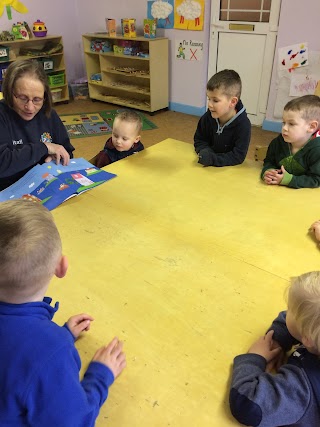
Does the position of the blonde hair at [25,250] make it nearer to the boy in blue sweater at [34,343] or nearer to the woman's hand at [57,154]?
the boy in blue sweater at [34,343]

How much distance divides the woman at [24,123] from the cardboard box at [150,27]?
314cm

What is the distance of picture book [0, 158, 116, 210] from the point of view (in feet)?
4.68

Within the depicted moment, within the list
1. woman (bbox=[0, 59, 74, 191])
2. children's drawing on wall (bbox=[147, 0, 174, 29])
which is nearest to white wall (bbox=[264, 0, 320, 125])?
children's drawing on wall (bbox=[147, 0, 174, 29])

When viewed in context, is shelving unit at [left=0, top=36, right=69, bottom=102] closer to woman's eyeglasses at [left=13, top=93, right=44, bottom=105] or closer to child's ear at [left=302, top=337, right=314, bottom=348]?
woman's eyeglasses at [left=13, top=93, right=44, bottom=105]

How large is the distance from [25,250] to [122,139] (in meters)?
1.32

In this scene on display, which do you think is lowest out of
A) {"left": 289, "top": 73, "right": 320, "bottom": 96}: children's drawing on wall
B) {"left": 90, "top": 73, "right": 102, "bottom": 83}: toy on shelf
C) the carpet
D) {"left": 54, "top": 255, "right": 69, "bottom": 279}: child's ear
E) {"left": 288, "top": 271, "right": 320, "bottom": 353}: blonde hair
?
the carpet

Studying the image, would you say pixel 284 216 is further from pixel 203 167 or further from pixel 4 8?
pixel 4 8

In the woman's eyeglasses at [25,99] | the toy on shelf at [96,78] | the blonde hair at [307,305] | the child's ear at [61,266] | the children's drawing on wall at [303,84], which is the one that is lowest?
the toy on shelf at [96,78]

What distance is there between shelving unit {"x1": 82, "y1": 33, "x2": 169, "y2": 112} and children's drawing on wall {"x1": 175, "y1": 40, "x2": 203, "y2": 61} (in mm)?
161

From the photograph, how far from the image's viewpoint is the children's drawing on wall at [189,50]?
421cm

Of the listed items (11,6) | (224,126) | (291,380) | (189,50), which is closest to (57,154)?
(224,126)

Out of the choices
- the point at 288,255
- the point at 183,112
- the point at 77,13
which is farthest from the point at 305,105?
the point at 77,13

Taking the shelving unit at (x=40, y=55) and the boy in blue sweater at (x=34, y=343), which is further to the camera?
the shelving unit at (x=40, y=55)

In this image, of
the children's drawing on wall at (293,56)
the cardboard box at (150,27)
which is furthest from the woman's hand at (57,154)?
the cardboard box at (150,27)
